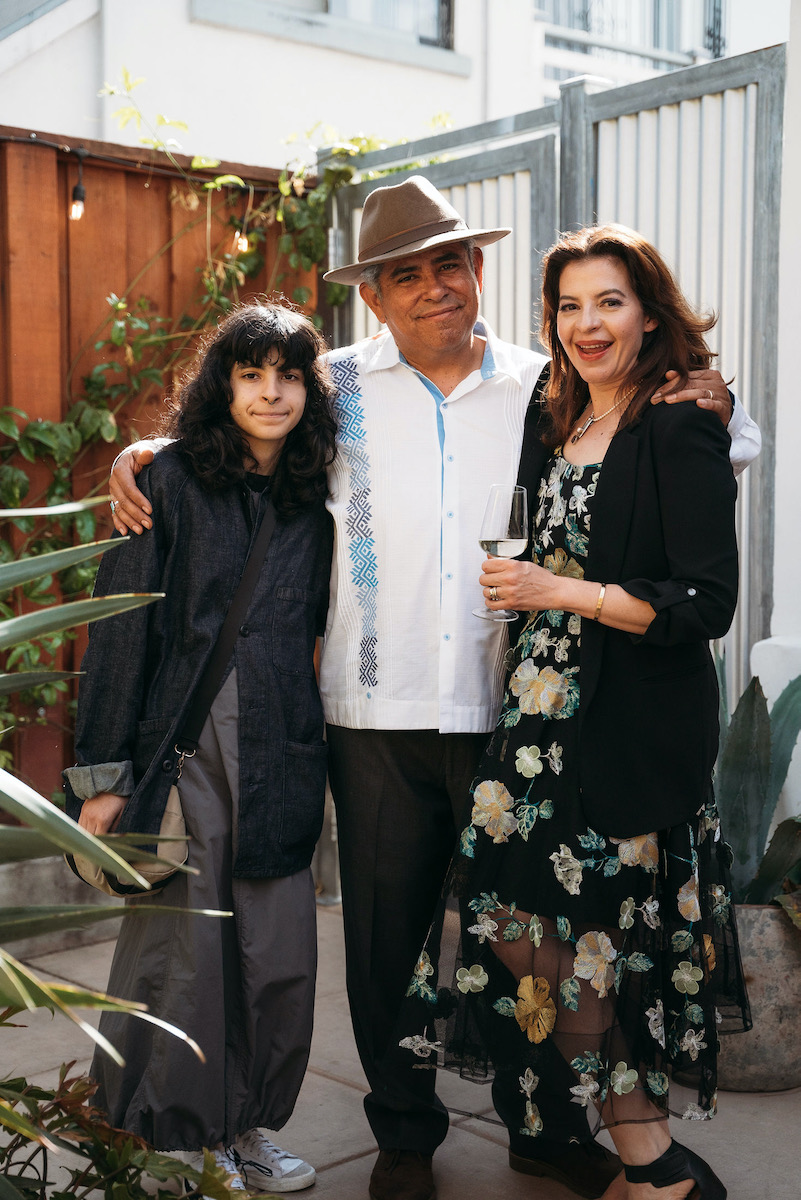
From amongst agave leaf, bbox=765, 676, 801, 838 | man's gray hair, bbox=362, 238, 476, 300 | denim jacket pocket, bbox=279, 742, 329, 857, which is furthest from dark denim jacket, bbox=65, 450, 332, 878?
agave leaf, bbox=765, 676, 801, 838

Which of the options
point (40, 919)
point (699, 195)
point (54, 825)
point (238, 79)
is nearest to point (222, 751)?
point (40, 919)

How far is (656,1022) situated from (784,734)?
3.84 feet

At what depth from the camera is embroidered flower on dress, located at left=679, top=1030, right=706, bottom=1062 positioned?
7.66 feet

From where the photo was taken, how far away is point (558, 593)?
228 centimetres

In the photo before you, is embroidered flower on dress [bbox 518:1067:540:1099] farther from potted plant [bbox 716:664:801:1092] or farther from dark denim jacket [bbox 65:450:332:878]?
potted plant [bbox 716:664:801:1092]

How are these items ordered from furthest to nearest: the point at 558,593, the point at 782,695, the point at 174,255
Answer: the point at 174,255 → the point at 782,695 → the point at 558,593

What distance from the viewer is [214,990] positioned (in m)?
2.54

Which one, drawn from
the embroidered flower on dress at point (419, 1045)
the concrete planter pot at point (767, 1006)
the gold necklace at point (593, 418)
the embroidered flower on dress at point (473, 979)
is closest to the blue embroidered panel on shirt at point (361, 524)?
the gold necklace at point (593, 418)

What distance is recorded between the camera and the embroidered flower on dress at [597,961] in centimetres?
229

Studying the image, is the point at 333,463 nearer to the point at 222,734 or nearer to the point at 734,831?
the point at 222,734

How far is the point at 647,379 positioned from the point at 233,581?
0.92 m

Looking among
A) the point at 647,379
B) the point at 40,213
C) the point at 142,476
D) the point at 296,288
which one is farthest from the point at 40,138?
the point at 647,379

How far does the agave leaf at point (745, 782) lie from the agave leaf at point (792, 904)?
0.41 ft

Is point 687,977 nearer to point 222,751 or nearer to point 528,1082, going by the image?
point 528,1082
